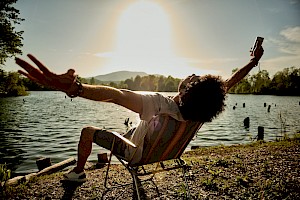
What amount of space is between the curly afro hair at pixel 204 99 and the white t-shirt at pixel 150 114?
13 cm

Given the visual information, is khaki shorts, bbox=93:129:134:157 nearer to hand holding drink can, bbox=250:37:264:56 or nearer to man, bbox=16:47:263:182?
man, bbox=16:47:263:182

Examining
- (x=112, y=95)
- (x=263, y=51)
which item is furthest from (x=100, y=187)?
(x=263, y=51)

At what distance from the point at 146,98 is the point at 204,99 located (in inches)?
26.4

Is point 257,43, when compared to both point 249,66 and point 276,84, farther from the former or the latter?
point 276,84

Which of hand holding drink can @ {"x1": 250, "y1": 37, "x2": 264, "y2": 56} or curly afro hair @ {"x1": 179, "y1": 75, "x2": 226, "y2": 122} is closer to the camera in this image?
curly afro hair @ {"x1": 179, "y1": 75, "x2": 226, "y2": 122}

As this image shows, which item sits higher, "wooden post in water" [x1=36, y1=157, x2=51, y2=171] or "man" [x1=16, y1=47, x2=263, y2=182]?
"man" [x1=16, y1=47, x2=263, y2=182]

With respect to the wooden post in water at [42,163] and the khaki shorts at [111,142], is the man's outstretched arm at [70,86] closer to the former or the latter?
the khaki shorts at [111,142]

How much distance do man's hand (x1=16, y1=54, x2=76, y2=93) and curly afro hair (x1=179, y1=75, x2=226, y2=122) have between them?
1.42 metres

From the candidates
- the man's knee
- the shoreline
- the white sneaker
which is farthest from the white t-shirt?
the white sneaker

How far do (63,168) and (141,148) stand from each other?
20.3 ft

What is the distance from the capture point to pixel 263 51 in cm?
397

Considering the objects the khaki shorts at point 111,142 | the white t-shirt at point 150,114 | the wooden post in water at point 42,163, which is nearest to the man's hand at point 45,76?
the white t-shirt at point 150,114

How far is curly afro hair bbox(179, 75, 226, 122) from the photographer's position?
2805 mm

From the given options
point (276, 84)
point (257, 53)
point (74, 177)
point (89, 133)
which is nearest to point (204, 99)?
point (257, 53)
